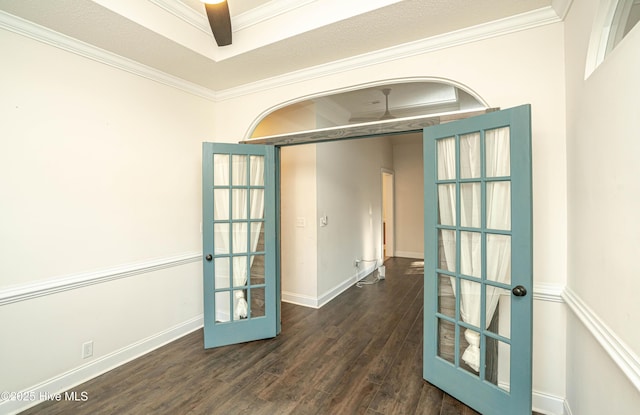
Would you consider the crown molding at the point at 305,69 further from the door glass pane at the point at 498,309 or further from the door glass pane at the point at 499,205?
the door glass pane at the point at 498,309

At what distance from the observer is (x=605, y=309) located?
137 centimetres

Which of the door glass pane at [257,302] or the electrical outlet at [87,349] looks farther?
the door glass pane at [257,302]

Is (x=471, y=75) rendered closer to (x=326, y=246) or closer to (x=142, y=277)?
(x=326, y=246)

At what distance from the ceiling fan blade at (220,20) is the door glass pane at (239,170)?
122cm

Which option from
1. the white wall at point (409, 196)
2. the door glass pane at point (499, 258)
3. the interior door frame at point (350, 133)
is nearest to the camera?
the door glass pane at point (499, 258)

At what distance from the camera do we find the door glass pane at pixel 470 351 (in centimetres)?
205

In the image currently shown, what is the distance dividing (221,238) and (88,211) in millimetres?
1139

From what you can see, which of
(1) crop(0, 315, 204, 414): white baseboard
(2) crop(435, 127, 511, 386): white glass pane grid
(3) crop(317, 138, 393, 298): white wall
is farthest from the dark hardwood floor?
(3) crop(317, 138, 393, 298): white wall

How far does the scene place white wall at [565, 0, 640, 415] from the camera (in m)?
1.14

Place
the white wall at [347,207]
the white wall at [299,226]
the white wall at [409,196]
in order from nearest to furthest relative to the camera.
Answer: the white wall at [299,226] → the white wall at [347,207] → the white wall at [409,196]

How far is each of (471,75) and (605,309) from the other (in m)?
1.73

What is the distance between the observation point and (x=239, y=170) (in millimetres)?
3031

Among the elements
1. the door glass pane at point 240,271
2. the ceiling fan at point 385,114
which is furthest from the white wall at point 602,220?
the door glass pane at point 240,271

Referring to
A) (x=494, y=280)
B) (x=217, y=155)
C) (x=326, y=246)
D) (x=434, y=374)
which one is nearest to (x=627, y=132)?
(x=494, y=280)
